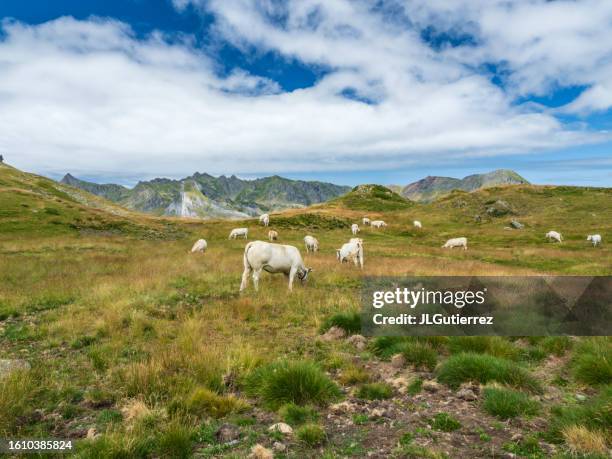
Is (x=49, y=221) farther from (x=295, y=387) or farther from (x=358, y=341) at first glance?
(x=295, y=387)

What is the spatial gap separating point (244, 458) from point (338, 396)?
2376mm

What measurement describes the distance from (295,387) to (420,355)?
3.14 m

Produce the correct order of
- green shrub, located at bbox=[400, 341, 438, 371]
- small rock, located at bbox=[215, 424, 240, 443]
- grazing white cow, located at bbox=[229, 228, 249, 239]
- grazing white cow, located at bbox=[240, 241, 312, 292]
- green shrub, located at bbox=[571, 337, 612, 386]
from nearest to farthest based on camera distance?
1. small rock, located at bbox=[215, 424, 240, 443]
2. green shrub, located at bbox=[571, 337, 612, 386]
3. green shrub, located at bbox=[400, 341, 438, 371]
4. grazing white cow, located at bbox=[240, 241, 312, 292]
5. grazing white cow, located at bbox=[229, 228, 249, 239]

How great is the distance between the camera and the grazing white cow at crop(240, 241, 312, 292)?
627 inches

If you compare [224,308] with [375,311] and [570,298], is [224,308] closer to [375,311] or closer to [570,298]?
[375,311]

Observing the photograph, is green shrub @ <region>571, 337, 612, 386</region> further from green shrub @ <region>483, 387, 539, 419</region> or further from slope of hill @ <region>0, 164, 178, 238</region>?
slope of hill @ <region>0, 164, 178, 238</region>

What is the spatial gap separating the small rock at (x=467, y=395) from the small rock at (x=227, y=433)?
3.95 meters

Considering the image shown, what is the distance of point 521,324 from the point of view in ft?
34.2

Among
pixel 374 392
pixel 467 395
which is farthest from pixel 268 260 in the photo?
pixel 467 395

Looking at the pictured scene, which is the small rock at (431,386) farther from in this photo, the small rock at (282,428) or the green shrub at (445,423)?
the small rock at (282,428)

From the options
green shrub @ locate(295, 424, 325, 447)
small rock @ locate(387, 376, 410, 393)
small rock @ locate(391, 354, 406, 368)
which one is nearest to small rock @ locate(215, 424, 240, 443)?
green shrub @ locate(295, 424, 325, 447)

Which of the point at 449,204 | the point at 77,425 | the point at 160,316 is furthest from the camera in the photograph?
the point at 449,204

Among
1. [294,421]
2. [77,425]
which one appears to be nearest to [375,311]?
[294,421]

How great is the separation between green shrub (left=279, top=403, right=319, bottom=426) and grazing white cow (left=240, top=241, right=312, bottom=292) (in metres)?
9.47
